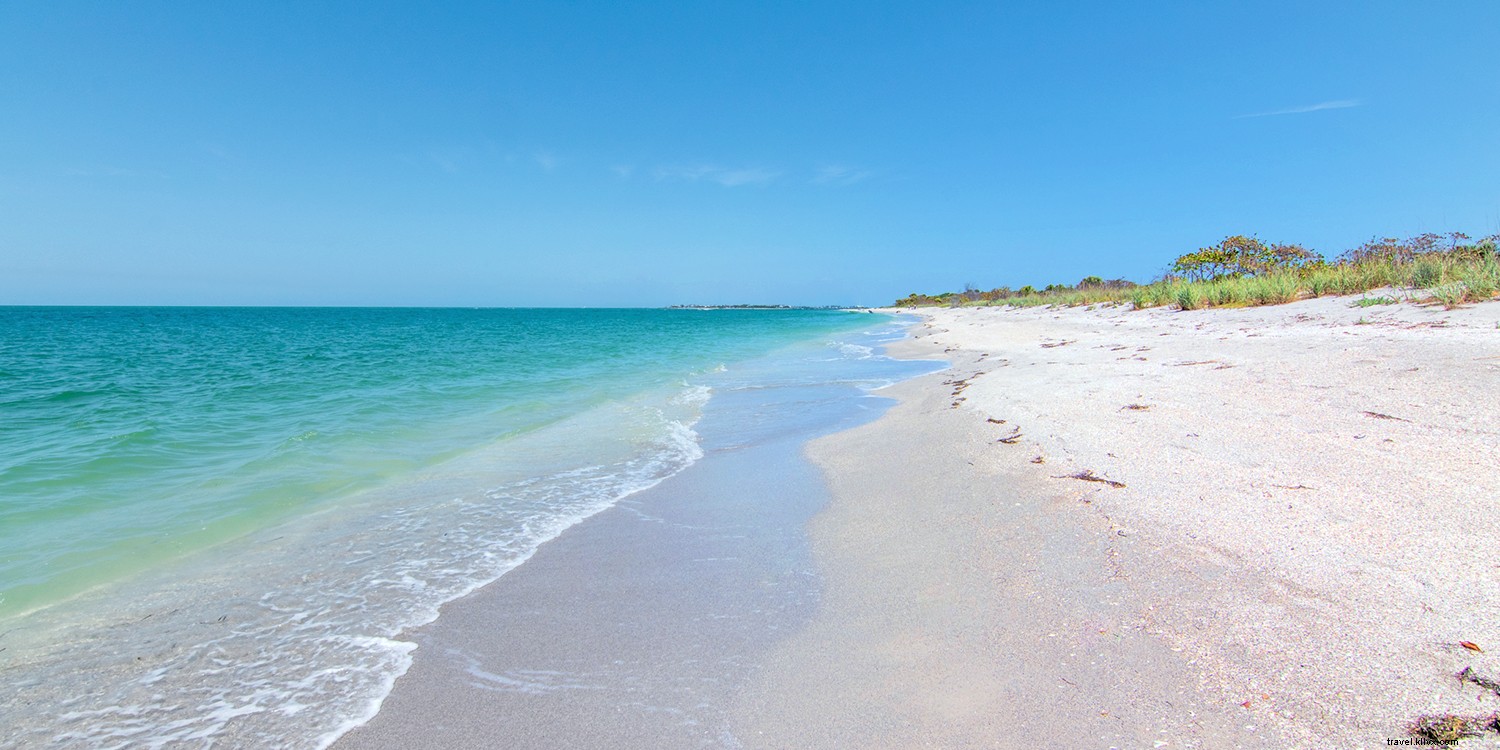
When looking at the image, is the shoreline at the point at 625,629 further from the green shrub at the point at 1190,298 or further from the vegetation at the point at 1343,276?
the green shrub at the point at 1190,298

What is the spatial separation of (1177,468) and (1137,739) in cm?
325

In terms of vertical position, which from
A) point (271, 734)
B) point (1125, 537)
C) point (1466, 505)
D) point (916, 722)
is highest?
point (1466, 505)

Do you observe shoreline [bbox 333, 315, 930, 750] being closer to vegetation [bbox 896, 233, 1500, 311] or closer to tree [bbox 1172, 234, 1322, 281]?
vegetation [bbox 896, 233, 1500, 311]

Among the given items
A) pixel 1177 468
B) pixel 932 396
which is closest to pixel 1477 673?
pixel 1177 468

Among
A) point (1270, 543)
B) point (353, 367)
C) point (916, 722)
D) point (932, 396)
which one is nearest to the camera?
point (916, 722)

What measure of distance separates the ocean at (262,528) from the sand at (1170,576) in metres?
2.26

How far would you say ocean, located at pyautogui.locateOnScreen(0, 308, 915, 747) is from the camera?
2.92 m

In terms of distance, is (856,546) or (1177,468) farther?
(1177,468)

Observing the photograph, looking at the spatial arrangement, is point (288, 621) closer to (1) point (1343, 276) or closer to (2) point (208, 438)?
(2) point (208, 438)

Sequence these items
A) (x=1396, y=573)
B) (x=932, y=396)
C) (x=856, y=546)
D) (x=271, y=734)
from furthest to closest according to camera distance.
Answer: (x=932, y=396) → (x=856, y=546) → (x=1396, y=573) → (x=271, y=734)

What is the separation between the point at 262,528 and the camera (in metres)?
5.34

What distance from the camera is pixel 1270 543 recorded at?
10.8 ft

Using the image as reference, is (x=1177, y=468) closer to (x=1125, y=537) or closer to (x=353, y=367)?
(x=1125, y=537)

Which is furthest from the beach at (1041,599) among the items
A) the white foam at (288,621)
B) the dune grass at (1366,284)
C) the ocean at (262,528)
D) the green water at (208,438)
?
the dune grass at (1366,284)
